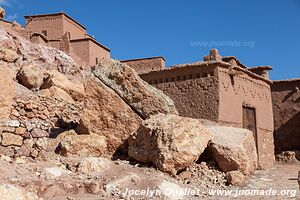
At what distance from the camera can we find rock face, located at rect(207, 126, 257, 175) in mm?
8109

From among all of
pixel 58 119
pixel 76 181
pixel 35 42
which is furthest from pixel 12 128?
pixel 35 42

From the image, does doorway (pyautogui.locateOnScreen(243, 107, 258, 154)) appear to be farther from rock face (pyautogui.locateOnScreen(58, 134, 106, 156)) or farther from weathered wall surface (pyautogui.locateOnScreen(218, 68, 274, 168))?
rock face (pyautogui.locateOnScreen(58, 134, 106, 156))

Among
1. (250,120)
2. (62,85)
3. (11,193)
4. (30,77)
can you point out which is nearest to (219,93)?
(250,120)

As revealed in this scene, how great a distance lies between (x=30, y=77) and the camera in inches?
571

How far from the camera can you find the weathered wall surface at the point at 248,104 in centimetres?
1061

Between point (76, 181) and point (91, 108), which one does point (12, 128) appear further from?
point (91, 108)

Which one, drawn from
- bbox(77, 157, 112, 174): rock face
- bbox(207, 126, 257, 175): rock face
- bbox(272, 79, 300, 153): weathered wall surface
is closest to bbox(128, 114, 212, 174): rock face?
bbox(207, 126, 257, 175): rock face

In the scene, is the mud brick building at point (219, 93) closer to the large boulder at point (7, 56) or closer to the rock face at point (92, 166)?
the rock face at point (92, 166)

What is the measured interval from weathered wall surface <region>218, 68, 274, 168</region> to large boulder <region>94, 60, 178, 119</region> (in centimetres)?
205

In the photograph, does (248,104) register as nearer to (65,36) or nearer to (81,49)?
(65,36)

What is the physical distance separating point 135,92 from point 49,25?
59.0 feet

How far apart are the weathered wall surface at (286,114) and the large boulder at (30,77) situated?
373 inches

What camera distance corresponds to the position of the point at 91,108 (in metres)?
9.02

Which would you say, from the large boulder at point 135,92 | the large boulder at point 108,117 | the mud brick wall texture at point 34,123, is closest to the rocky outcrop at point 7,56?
the mud brick wall texture at point 34,123
